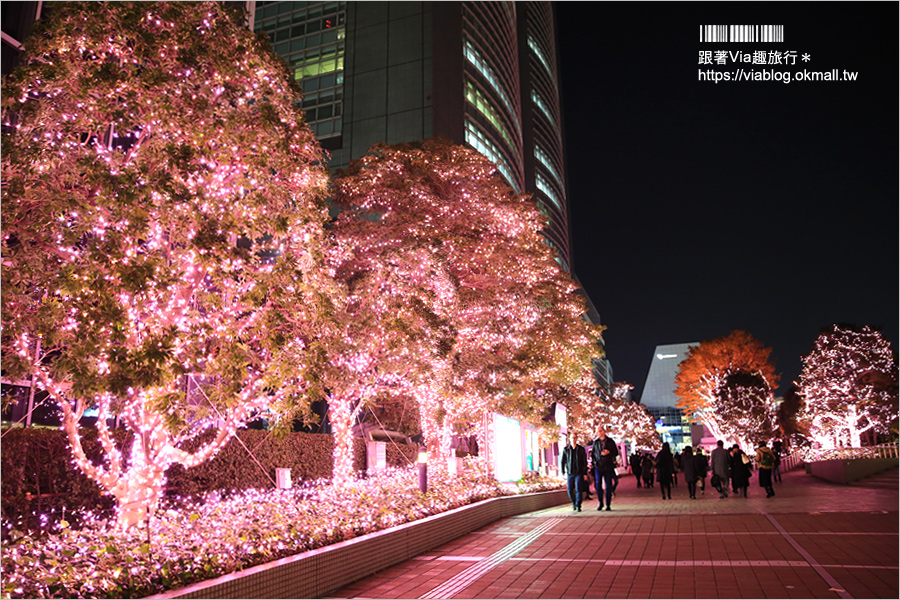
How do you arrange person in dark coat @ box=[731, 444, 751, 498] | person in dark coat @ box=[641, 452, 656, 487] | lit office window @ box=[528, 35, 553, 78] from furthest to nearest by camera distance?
1. lit office window @ box=[528, 35, 553, 78]
2. person in dark coat @ box=[641, 452, 656, 487]
3. person in dark coat @ box=[731, 444, 751, 498]

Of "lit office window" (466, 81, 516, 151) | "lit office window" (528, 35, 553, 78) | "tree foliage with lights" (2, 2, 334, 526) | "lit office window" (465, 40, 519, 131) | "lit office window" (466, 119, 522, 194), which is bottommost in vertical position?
"tree foliage with lights" (2, 2, 334, 526)

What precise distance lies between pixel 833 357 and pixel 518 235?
2699 centimetres

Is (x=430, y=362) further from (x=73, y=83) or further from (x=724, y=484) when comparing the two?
(x=724, y=484)

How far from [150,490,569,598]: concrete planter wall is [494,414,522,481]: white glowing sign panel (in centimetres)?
663

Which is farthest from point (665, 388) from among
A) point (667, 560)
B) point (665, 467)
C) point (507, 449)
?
point (667, 560)

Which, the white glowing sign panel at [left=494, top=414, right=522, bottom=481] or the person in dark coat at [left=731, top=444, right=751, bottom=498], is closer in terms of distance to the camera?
the white glowing sign panel at [left=494, top=414, right=522, bottom=481]

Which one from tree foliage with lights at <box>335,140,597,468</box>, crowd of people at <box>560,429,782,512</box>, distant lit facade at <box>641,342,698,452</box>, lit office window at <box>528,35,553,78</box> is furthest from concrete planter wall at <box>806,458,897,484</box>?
distant lit facade at <box>641,342,698,452</box>

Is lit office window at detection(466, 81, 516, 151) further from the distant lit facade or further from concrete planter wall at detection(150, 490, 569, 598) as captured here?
the distant lit facade

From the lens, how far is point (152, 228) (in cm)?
779

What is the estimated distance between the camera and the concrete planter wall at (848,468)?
889 inches

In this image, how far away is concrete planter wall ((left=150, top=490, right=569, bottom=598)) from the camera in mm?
5211

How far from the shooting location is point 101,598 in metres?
4.75

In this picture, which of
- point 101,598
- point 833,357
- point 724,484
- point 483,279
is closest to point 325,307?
point 101,598

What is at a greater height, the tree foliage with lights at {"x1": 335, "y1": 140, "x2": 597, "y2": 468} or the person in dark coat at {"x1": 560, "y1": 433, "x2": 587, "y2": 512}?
the tree foliage with lights at {"x1": 335, "y1": 140, "x2": 597, "y2": 468}
